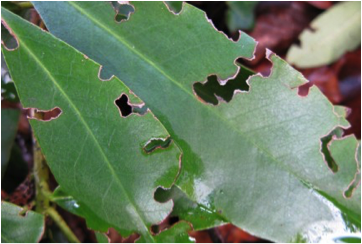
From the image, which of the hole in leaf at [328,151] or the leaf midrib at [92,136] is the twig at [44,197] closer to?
the leaf midrib at [92,136]

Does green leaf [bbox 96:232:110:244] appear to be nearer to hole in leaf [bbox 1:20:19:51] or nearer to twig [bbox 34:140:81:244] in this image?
twig [bbox 34:140:81:244]

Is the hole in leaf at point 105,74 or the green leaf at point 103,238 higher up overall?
the hole in leaf at point 105,74

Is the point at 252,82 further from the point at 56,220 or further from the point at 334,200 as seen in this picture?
the point at 56,220

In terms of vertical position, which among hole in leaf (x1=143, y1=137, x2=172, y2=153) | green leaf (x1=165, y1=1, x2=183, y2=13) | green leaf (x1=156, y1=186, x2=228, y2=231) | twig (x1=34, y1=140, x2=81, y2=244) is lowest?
twig (x1=34, y1=140, x2=81, y2=244)

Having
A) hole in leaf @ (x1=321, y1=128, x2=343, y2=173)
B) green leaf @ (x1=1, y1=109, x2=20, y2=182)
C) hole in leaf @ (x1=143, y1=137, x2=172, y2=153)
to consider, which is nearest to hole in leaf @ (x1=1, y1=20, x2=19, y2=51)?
green leaf @ (x1=1, y1=109, x2=20, y2=182)

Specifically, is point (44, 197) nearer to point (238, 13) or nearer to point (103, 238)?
point (103, 238)

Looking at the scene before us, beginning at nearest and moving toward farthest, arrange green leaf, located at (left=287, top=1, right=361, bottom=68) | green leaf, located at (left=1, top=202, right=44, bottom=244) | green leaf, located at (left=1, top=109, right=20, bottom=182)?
green leaf, located at (left=1, top=202, right=44, bottom=244) → green leaf, located at (left=1, top=109, right=20, bottom=182) → green leaf, located at (left=287, top=1, right=361, bottom=68)

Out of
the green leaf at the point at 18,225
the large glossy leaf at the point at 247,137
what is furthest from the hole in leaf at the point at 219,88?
the green leaf at the point at 18,225

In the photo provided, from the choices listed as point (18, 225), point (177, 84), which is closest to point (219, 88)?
point (177, 84)
